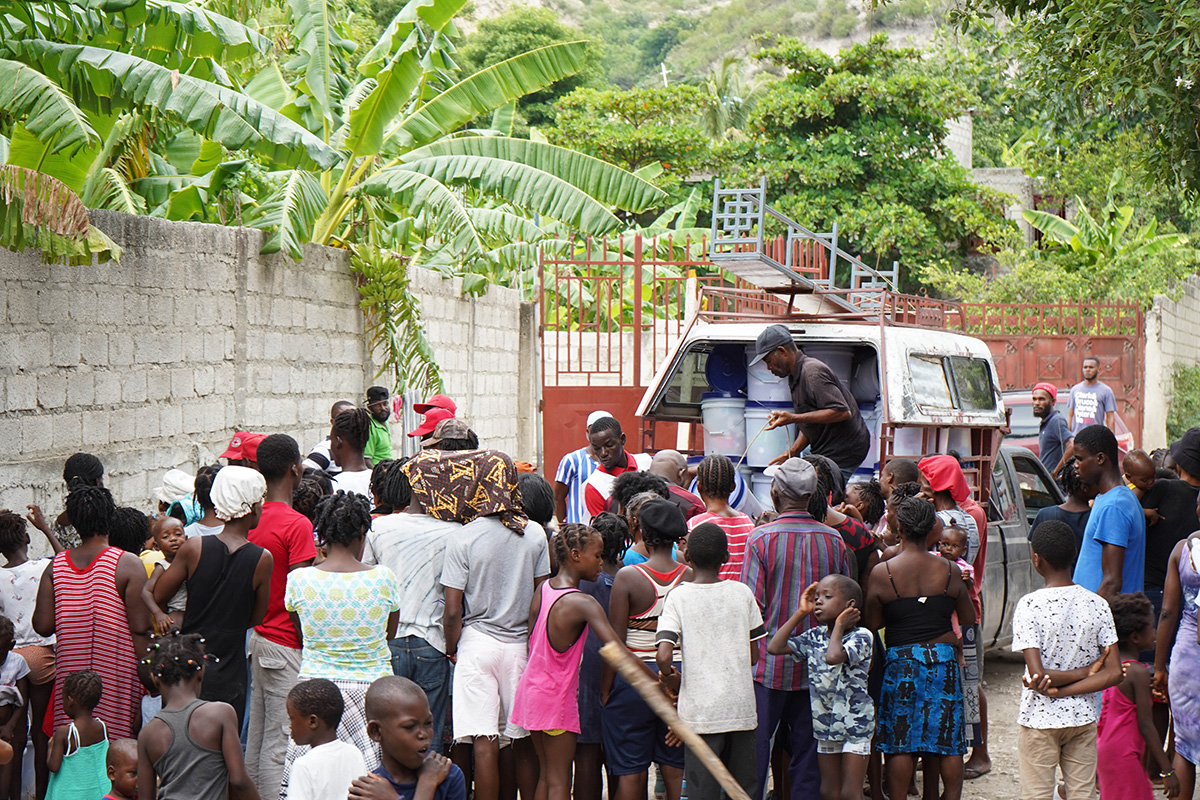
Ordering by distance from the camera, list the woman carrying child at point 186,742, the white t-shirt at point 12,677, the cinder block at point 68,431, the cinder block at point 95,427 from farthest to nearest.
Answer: the cinder block at point 95,427
the cinder block at point 68,431
the white t-shirt at point 12,677
the woman carrying child at point 186,742

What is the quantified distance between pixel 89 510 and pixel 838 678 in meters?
3.04

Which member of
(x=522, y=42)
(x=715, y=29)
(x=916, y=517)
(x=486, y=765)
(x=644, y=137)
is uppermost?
(x=715, y=29)

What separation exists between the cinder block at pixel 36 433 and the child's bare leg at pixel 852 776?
4.59 m

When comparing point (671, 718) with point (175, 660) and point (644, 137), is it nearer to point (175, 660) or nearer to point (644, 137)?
point (175, 660)

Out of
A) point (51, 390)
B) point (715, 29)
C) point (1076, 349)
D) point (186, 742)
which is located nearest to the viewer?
point (186, 742)

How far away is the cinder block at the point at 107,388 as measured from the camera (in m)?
7.29

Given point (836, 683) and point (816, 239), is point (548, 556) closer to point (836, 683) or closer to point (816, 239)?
point (836, 683)

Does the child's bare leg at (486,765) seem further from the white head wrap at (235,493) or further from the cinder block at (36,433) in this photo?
the cinder block at (36,433)

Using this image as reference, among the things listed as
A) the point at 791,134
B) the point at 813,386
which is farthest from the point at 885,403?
the point at 791,134

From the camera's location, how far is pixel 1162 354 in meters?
20.0

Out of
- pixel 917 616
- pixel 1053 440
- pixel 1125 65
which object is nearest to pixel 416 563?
pixel 917 616

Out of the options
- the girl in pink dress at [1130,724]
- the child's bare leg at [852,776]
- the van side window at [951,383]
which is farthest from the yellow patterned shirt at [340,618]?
the van side window at [951,383]

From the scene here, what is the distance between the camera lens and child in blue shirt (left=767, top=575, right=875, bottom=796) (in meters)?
4.88

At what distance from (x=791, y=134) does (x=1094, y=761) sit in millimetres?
21459
